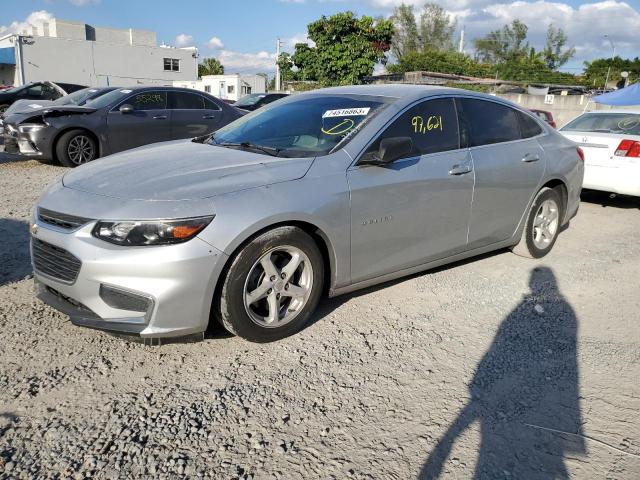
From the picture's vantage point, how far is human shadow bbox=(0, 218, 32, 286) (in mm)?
4254

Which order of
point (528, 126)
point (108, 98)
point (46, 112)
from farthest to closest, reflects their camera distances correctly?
point (108, 98) < point (46, 112) < point (528, 126)

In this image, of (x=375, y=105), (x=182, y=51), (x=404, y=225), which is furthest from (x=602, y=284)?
(x=182, y=51)

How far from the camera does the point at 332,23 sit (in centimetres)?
4150

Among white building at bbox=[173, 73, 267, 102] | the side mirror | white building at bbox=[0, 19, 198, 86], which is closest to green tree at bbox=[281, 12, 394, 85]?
white building at bbox=[173, 73, 267, 102]

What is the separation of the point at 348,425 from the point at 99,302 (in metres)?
1.48

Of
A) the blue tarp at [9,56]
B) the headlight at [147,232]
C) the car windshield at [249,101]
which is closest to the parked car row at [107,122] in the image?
the car windshield at [249,101]

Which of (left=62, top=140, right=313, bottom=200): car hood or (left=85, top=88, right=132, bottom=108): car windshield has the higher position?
(left=85, top=88, right=132, bottom=108): car windshield

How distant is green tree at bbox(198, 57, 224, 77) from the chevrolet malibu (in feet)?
277

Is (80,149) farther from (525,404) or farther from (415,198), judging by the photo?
(525,404)

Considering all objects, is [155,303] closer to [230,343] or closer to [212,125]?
[230,343]

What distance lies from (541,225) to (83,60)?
50.0 meters

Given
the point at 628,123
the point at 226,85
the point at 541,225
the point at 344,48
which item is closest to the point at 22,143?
the point at 541,225

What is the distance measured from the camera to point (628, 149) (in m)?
7.31

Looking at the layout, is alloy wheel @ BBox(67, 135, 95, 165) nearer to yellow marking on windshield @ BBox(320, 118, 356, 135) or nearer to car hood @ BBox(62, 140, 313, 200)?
car hood @ BBox(62, 140, 313, 200)
